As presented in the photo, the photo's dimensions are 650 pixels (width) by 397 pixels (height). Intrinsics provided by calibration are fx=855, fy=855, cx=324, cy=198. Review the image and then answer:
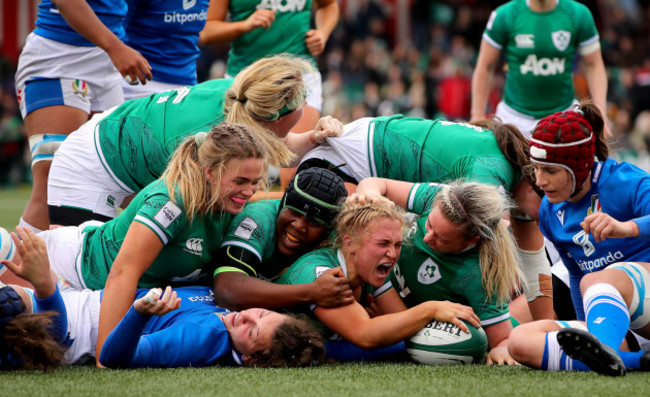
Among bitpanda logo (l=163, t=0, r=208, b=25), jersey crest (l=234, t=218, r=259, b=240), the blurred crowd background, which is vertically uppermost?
bitpanda logo (l=163, t=0, r=208, b=25)

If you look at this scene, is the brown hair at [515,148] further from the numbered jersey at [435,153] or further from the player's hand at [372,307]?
the player's hand at [372,307]

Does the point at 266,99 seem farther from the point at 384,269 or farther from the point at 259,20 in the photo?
the point at 259,20

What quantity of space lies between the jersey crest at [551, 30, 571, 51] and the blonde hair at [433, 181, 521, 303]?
9.66ft

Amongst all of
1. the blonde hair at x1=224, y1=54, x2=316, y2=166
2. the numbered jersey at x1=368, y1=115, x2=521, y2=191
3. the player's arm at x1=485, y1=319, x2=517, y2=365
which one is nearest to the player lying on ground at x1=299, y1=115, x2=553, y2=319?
the numbered jersey at x1=368, y1=115, x2=521, y2=191

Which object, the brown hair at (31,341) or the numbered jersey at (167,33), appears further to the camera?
the numbered jersey at (167,33)

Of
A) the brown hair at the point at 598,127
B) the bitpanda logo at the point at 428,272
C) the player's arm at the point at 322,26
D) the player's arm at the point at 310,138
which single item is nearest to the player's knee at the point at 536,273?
the bitpanda logo at the point at 428,272

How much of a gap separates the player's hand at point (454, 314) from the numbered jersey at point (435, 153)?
845 mm

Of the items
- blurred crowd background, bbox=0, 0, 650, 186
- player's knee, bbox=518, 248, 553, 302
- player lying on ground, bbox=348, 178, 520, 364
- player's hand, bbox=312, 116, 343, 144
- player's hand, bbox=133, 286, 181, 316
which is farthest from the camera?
blurred crowd background, bbox=0, 0, 650, 186

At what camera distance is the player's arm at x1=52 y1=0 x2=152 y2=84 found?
4.58m

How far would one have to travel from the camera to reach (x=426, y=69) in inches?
706

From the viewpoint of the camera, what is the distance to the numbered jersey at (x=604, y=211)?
3625 mm

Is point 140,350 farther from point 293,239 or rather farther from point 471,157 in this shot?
point 471,157

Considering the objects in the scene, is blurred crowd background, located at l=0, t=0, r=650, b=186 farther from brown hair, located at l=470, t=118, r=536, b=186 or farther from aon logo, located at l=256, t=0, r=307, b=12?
brown hair, located at l=470, t=118, r=536, b=186

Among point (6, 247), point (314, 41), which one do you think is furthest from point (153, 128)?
point (314, 41)
